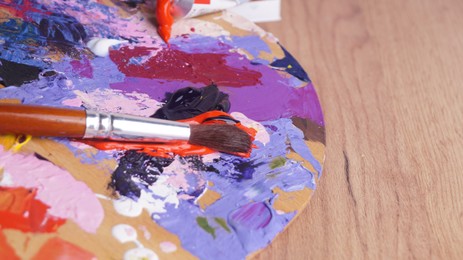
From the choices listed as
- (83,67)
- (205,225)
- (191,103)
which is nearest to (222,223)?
(205,225)

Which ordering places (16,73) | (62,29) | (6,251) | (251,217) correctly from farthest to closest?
(62,29) → (16,73) → (251,217) → (6,251)

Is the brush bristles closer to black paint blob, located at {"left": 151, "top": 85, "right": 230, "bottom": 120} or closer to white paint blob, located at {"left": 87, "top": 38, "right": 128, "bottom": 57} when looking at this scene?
black paint blob, located at {"left": 151, "top": 85, "right": 230, "bottom": 120}

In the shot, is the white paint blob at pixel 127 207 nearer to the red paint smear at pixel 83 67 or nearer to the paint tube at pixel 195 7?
the red paint smear at pixel 83 67

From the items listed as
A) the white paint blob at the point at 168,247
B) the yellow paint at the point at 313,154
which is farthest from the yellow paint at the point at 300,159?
the white paint blob at the point at 168,247

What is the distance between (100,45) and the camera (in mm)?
1055

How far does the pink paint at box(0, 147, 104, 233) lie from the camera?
0.80m

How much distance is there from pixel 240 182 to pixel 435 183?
30cm

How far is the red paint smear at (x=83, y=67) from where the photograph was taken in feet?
3.27

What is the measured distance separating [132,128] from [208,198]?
0.45 ft

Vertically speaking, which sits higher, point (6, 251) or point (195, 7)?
point (195, 7)

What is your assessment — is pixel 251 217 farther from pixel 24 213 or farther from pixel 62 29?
pixel 62 29

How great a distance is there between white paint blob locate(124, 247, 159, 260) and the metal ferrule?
0.17m

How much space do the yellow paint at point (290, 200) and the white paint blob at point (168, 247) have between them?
151 mm

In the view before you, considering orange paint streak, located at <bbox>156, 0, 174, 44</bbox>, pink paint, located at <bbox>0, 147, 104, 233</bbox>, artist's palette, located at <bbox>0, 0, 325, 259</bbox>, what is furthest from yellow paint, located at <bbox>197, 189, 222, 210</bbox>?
orange paint streak, located at <bbox>156, 0, 174, 44</bbox>
